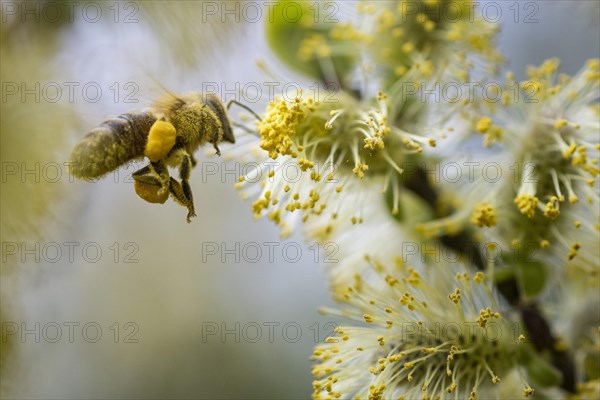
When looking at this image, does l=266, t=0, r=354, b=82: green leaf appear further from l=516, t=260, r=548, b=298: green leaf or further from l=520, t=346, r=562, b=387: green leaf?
l=520, t=346, r=562, b=387: green leaf

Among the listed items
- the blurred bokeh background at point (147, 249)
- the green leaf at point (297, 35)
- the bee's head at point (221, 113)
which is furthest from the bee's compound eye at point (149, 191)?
the green leaf at point (297, 35)

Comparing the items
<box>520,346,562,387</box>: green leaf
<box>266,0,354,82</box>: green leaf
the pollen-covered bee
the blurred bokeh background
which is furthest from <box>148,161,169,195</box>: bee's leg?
<box>520,346,562,387</box>: green leaf

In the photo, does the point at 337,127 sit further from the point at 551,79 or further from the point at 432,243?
the point at 551,79

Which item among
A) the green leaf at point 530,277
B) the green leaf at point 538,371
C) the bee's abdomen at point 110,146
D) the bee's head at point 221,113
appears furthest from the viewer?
A: the green leaf at point 530,277

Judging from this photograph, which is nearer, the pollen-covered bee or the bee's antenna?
the pollen-covered bee

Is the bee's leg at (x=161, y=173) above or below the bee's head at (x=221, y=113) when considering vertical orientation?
below

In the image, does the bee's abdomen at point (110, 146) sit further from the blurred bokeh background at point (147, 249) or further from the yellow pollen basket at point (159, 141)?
the blurred bokeh background at point (147, 249)
